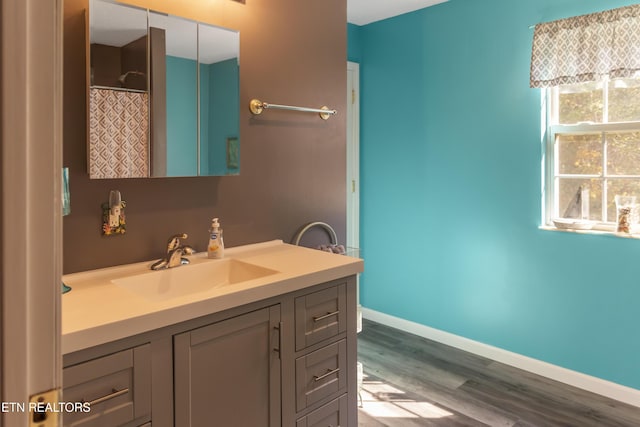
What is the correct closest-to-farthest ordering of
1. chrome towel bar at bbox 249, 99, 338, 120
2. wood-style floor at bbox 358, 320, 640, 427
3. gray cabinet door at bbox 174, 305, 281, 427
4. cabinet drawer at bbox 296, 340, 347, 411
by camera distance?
gray cabinet door at bbox 174, 305, 281, 427 → cabinet drawer at bbox 296, 340, 347, 411 → chrome towel bar at bbox 249, 99, 338, 120 → wood-style floor at bbox 358, 320, 640, 427

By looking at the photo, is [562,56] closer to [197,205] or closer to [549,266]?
[549,266]

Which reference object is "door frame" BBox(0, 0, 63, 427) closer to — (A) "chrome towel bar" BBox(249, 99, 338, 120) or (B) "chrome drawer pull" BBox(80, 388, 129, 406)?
(B) "chrome drawer pull" BBox(80, 388, 129, 406)

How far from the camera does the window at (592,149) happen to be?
266 centimetres

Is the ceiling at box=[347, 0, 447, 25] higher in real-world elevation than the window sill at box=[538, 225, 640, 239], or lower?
higher

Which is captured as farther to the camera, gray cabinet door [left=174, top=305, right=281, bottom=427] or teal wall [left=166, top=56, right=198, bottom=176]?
teal wall [left=166, top=56, right=198, bottom=176]

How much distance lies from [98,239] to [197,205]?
41 centimetres

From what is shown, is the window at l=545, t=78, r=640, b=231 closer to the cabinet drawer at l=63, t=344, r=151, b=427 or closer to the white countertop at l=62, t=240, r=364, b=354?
the white countertop at l=62, t=240, r=364, b=354

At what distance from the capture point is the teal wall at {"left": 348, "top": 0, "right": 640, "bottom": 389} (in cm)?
276

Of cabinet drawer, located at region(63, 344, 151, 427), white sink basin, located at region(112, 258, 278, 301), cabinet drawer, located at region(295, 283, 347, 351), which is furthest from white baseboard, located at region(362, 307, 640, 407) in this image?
cabinet drawer, located at region(63, 344, 151, 427)

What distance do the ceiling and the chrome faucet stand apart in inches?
90.1

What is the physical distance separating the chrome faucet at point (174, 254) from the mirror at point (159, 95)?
9.9 inches

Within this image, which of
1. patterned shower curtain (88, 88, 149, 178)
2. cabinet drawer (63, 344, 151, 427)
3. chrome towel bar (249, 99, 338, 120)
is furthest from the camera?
chrome towel bar (249, 99, 338, 120)

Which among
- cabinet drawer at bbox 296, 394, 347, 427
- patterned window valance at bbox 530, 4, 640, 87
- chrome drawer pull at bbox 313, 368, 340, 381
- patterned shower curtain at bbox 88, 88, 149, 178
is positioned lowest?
cabinet drawer at bbox 296, 394, 347, 427

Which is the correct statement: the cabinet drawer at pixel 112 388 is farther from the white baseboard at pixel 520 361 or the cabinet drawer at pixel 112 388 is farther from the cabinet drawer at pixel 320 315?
the white baseboard at pixel 520 361
